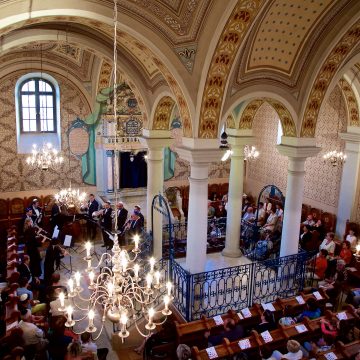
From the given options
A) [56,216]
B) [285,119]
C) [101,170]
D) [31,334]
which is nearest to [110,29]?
[285,119]

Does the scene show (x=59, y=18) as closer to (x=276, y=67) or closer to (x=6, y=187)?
(x=276, y=67)

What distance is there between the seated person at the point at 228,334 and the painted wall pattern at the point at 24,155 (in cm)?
968

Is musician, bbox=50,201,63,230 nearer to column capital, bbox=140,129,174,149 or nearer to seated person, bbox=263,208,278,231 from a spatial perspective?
column capital, bbox=140,129,174,149

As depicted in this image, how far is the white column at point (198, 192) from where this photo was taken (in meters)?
8.27

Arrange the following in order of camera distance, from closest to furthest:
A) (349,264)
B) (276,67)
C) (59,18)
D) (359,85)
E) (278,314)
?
(59,18) < (278,314) < (276,67) < (349,264) < (359,85)

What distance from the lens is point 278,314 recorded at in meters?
8.16

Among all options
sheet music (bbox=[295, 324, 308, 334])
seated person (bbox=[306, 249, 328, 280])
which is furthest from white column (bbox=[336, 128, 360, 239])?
sheet music (bbox=[295, 324, 308, 334])

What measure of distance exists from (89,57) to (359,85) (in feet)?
27.9

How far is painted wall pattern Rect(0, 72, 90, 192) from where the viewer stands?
45.1 feet

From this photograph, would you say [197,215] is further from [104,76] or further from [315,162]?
[315,162]

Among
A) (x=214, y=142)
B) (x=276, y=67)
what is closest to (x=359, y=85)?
(x=276, y=67)

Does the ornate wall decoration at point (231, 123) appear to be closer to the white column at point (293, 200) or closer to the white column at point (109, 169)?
the white column at point (293, 200)

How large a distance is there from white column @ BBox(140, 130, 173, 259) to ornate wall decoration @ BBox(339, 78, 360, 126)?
590 centimetres

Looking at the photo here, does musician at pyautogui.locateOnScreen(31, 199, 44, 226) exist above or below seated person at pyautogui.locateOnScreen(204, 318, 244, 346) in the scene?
above
